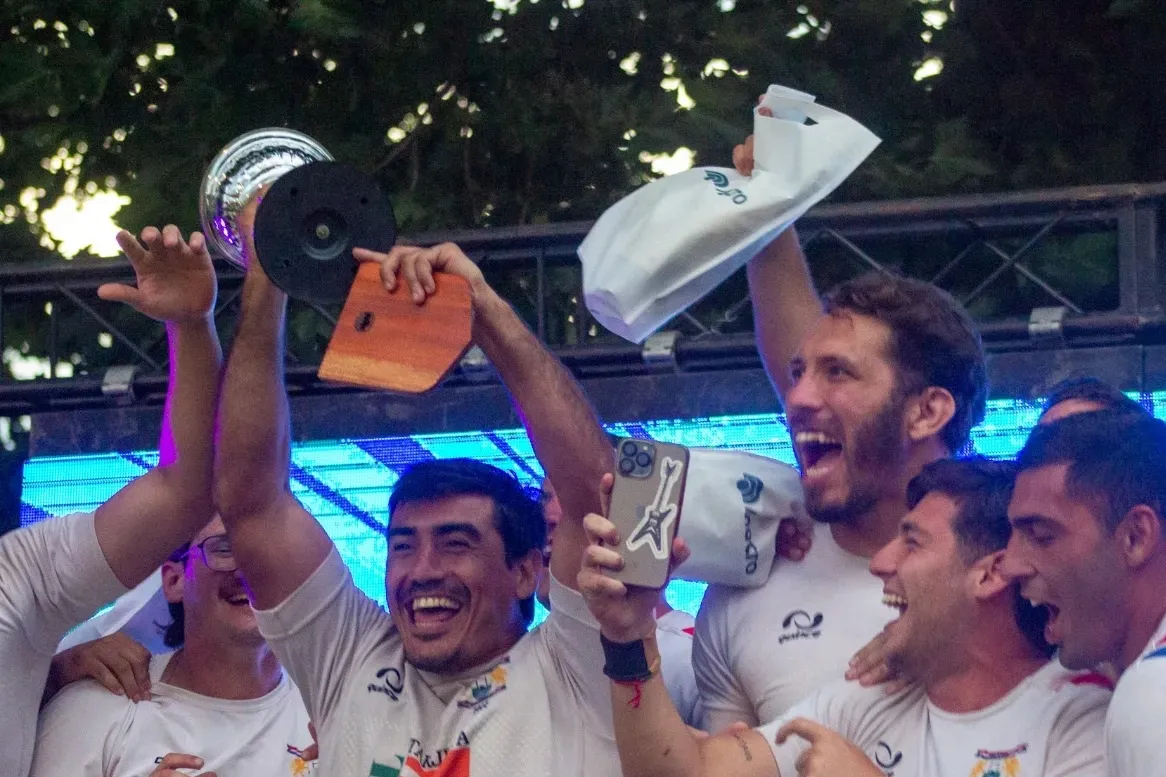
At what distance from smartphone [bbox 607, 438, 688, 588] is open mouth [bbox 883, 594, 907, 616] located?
45 centimetres

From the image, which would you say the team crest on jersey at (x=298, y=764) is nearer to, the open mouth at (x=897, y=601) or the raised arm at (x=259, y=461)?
the raised arm at (x=259, y=461)

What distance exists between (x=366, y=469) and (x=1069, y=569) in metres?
2.06

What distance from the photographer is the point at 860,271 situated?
16.1ft

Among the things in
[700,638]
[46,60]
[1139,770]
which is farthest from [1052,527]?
[46,60]

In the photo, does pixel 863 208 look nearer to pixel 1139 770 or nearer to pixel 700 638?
pixel 700 638

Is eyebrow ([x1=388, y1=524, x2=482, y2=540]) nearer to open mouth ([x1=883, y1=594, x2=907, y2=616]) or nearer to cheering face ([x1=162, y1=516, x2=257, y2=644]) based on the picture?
cheering face ([x1=162, y1=516, x2=257, y2=644])

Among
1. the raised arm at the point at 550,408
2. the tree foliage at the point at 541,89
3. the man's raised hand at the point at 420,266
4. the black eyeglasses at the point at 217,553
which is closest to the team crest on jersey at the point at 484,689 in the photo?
the raised arm at the point at 550,408

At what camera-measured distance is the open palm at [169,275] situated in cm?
307

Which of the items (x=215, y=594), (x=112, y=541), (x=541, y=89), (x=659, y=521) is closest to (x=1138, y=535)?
(x=659, y=521)

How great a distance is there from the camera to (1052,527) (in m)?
2.43

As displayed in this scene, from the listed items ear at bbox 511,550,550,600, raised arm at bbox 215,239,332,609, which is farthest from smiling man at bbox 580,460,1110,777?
raised arm at bbox 215,239,332,609

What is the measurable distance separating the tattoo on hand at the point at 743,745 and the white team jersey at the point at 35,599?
3.88 ft

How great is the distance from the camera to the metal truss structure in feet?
12.8

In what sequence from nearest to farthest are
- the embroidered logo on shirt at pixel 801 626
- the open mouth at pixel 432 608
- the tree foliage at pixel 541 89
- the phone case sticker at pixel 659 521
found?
the phone case sticker at pixel 659 521
the embroidered logo on shirt at pixel 801 626
the open mouth at pixel 432 608
the tree foliage at pixel 541 89
